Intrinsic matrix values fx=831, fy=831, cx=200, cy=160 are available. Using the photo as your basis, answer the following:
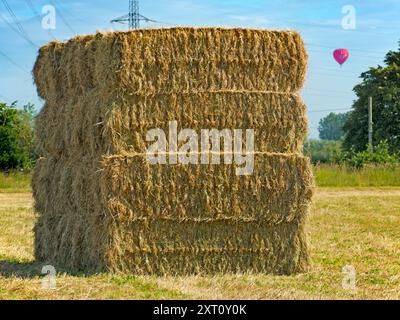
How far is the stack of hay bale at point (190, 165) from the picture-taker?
9.45 metres

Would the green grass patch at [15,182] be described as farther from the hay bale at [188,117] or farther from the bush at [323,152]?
the hay bale at [188,117]

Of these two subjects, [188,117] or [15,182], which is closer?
[188,117]

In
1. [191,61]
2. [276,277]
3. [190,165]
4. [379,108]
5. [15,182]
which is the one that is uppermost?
[379,108]

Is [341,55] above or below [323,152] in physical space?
above

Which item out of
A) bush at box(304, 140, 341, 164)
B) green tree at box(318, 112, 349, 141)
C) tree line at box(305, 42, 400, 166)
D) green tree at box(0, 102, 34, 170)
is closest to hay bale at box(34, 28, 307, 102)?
bush at box(304, 140, 341, 164)

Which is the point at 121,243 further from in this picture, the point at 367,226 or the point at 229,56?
the point at 367,226

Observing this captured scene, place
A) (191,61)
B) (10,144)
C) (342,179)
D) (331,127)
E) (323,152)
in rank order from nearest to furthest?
(191,61) < (342,179) < (10,144) < (323,152) < (331,127)

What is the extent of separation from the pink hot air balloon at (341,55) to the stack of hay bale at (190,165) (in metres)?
40.9

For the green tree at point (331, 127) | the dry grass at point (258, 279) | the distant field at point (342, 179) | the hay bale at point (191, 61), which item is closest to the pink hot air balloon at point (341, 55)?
the distant field at point (342, 179)

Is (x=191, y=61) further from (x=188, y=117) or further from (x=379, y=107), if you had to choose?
(x=379, y=107)

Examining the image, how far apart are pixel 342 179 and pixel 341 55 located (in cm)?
2124

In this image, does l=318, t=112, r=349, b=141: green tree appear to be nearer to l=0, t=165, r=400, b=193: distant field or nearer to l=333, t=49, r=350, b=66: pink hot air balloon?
l=333, t=49, r=350, b=66: pink hot air balloon

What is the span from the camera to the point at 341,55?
50438 millimetres

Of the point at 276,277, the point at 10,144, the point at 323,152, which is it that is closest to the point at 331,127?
the point at 323,152
